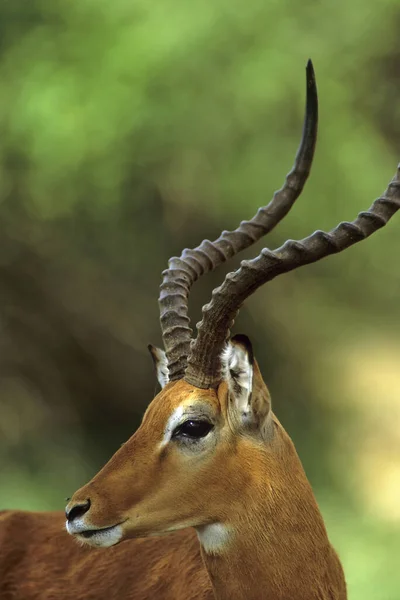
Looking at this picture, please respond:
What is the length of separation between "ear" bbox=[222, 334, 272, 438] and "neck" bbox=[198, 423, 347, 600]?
0.50 feet

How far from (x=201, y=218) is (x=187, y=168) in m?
0.66

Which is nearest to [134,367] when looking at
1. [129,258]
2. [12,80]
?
[129,258]

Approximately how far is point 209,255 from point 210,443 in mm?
1025

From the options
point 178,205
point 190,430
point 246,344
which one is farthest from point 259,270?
point 178,205

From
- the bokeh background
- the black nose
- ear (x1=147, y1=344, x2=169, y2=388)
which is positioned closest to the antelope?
the black nose

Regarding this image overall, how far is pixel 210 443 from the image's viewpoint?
3574mm

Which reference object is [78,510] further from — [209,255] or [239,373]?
[209,255]

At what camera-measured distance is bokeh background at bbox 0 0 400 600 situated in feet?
34.0

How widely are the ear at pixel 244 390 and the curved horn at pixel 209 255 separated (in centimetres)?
26

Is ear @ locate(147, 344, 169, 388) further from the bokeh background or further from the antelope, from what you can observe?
the bokeh background

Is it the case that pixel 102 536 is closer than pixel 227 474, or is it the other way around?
pixel 102 536

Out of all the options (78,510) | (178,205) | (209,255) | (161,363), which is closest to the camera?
(78,510)

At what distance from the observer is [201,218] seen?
419 inches

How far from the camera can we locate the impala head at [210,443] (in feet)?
11.2
